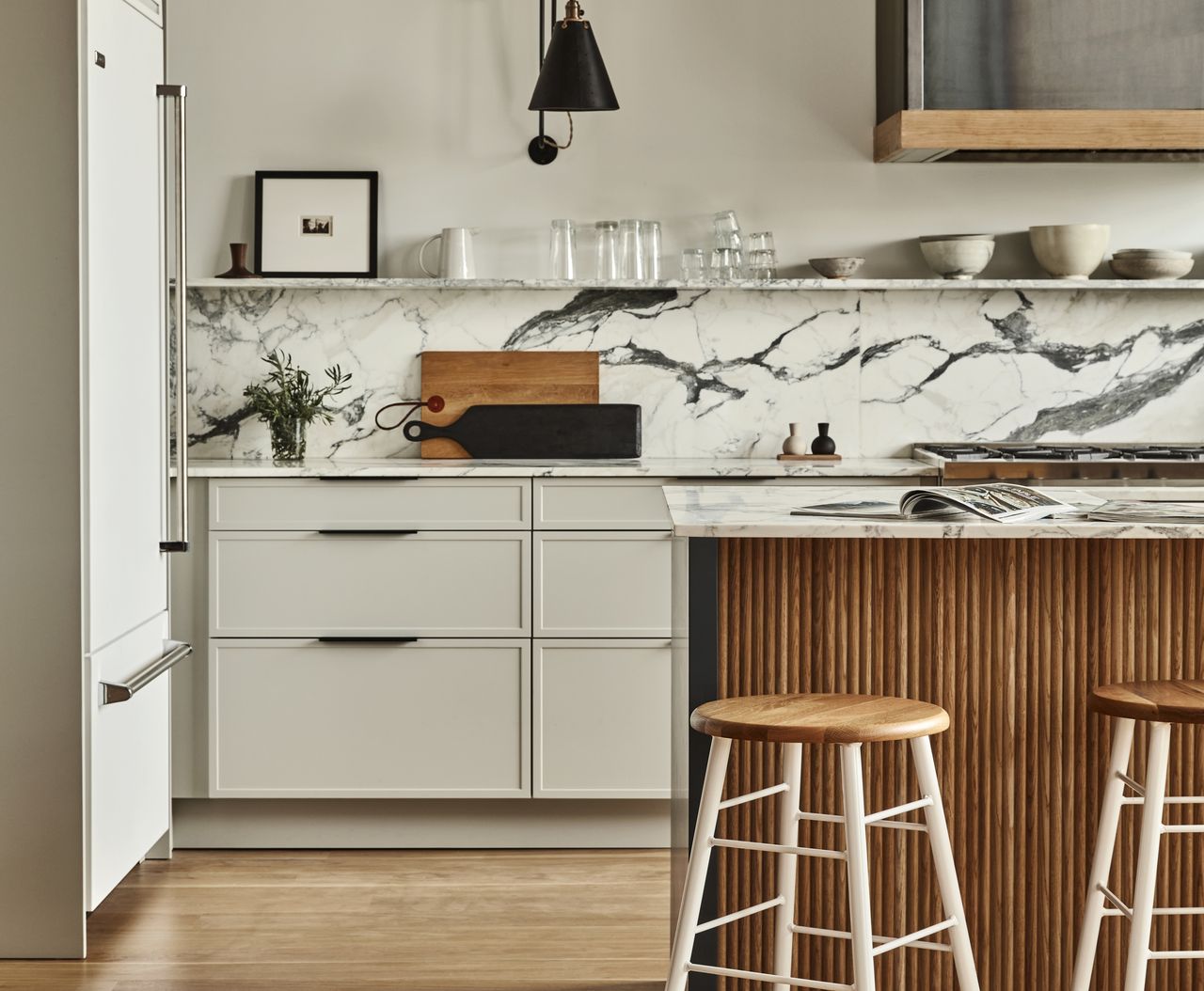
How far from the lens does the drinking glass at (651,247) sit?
3861 mm

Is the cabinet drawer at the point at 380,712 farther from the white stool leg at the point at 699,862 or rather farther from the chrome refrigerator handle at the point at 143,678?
the white stool leg at the point at 699,862

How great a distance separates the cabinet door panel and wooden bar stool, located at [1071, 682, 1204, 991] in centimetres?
191

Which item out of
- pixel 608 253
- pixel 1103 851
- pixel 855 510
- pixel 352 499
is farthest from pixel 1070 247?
pixel 1103 851

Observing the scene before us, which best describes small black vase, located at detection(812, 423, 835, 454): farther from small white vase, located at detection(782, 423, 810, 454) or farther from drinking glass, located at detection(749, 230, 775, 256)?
drinking glass, located at detection(749, 230, 775, 256)

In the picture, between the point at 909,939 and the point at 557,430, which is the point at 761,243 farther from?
the point at 909,939

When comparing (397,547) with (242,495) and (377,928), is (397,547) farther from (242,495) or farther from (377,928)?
(377,928)

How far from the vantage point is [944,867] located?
1.89 meters

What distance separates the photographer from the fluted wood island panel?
2154 millimetres

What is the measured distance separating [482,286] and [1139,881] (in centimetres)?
249

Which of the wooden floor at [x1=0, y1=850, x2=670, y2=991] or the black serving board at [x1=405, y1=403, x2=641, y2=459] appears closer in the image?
the wooden floor at [x1=0, y1=850, x2=670, y2=991]

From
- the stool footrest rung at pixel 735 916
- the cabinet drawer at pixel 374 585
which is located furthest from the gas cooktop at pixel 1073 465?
the stool footrest rung at pixel 735 916

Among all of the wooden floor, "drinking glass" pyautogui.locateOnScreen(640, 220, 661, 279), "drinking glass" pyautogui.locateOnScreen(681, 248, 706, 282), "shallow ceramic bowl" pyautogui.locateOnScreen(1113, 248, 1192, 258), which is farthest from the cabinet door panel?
"shallow ceramic bowl" pyautogui.locateOnScreen(1113, 248, 1192, 258)

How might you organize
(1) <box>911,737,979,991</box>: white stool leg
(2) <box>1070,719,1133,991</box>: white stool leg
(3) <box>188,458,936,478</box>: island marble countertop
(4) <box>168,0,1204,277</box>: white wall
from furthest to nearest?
(4) <box>168,0,1204,277</box>: white wall < (3) <box>188,458,936,478</box>: island marble countertop < (2) <box>1070,719,1133,991</box>: white stool leg < (1) <box>911,737,979,991</box>: white stool leg

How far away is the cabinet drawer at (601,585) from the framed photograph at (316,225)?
1.10 m
